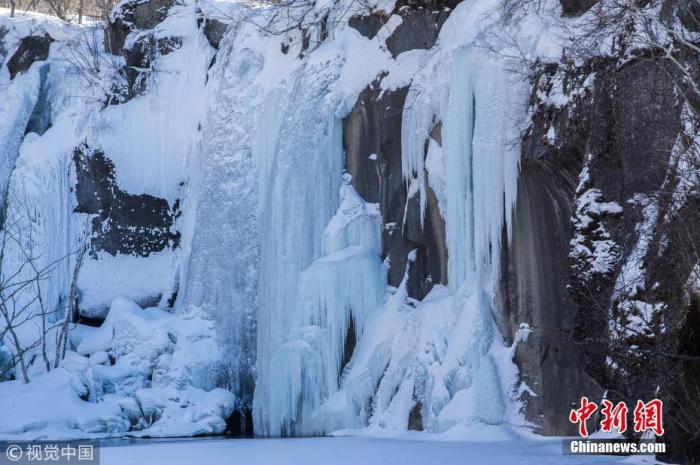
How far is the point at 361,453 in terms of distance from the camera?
8.09m

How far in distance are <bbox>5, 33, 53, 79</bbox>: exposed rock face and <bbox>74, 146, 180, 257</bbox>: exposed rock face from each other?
2069 mm

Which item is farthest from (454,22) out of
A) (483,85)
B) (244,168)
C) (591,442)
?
(591,442)

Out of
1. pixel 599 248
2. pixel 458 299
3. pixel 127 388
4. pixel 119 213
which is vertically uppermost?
pixel 119 213

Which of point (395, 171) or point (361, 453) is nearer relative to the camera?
point (361, 453)

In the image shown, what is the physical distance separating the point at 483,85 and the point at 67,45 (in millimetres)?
8439

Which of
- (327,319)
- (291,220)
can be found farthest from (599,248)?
(291,220)

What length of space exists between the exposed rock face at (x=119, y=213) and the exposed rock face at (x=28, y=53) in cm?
207

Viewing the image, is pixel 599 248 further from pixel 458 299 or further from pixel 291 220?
pixel 291 220

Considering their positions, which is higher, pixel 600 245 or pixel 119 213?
pixel 119 213

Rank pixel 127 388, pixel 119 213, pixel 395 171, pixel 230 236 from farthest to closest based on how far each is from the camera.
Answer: pixel 119 213, pixel 230 236, pixel 127 388, pixel 395 171

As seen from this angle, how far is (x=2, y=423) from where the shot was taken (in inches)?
457

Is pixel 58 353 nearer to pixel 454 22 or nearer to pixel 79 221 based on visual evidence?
pixel 79 221

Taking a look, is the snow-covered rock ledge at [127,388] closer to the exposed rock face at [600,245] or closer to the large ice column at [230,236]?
the large ice column at [230,236]

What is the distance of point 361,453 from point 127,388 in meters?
5.82
